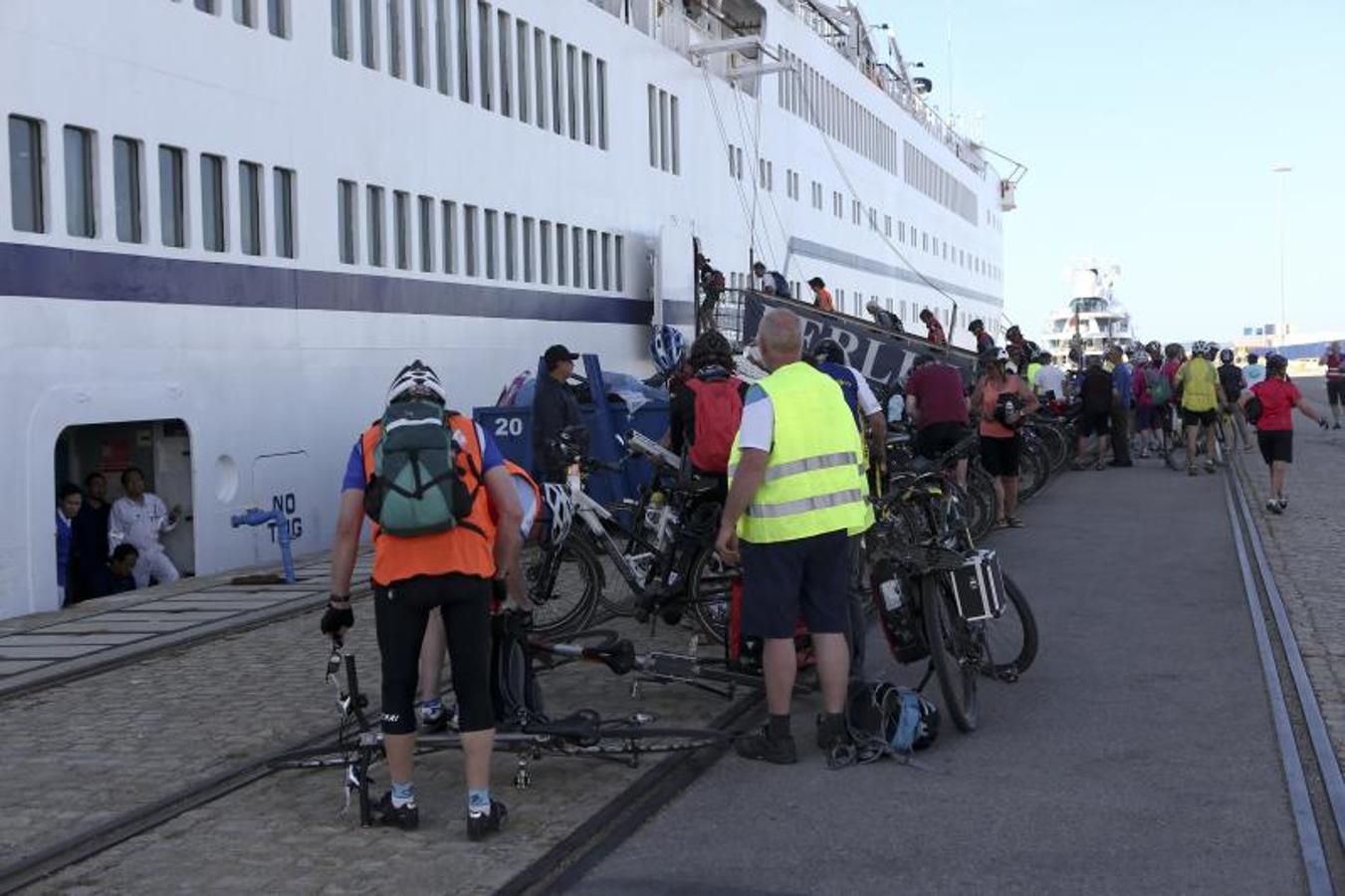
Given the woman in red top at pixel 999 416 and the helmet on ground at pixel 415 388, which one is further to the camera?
the woman in red top at pixel 999 416

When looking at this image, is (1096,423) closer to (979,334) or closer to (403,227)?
(979,334)

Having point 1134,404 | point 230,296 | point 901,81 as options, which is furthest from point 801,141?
point 230,296

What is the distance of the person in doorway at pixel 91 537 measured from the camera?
14.4m

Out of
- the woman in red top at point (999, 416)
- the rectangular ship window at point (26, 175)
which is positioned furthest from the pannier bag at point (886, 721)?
the rectangular ship window at point (26, 175)

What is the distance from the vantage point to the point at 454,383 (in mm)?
22062

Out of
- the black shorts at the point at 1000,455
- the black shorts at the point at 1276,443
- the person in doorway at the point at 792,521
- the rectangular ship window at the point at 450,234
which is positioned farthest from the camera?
the rectangular ship window at the point at 450,234

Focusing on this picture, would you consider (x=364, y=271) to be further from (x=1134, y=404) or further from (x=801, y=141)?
(x=801, y=141)

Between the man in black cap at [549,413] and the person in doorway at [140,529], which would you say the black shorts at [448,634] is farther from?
the person in doorway at [140,529]

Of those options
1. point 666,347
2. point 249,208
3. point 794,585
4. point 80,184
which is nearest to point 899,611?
point 794,585

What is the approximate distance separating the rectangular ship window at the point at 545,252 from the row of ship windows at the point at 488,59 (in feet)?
5.21

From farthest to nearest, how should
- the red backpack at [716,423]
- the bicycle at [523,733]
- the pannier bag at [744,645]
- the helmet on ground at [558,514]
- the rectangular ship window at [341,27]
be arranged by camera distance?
the rectangular ship window at [341,27] < the helmet on ground at [558,514] < the red backpack at [716,423] < the pannier bag at [744,645] < the bicycle at [523,733]

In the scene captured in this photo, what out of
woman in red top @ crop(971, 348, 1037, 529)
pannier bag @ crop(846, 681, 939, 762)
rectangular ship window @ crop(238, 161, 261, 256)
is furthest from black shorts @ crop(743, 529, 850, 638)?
rectangular ship window @ crop(238, 161, 261, 256)

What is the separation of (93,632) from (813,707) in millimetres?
6090

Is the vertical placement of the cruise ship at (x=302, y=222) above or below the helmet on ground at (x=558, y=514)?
above
